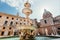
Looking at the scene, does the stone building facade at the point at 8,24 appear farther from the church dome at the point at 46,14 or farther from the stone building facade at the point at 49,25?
the church dome at the point at 46,14

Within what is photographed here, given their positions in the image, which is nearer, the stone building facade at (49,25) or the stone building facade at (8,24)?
the stone building facade at (49,25)

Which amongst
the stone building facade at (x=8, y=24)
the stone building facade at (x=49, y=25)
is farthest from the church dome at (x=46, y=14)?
the stone building facade at (x=8, y=24)

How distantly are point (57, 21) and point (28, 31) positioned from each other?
1649 millimetres

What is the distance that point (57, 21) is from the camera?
10.3 ft

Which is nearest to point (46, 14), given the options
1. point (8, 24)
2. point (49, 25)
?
point (49, 25)

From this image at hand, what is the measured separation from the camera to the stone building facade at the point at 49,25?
312 cm

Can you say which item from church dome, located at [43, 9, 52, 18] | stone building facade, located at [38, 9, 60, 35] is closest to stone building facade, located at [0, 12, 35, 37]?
stone building facade, located at [38, 9, 60, 35]

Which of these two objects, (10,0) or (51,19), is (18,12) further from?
(51,19)

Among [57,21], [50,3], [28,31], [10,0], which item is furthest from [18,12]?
[28,31]

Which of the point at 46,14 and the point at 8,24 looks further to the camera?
the point at 8,24

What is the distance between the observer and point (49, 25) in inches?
127

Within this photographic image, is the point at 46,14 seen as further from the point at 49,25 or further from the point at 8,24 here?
the point at 8,24

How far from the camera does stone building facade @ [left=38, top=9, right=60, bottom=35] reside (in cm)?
Answer: 312

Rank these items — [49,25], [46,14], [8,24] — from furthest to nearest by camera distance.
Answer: [8,24]
[46,14]
[49,25]
